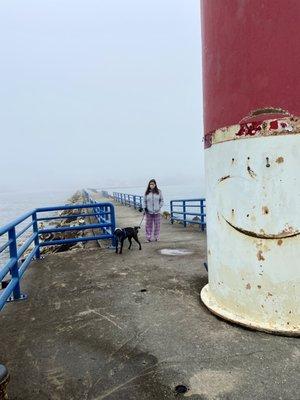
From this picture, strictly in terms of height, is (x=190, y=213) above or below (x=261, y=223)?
below

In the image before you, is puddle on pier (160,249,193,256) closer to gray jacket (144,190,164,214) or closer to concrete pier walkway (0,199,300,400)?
gray jacket (144,190,164,214)

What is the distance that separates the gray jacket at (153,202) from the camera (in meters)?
9.16

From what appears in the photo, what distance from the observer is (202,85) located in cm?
464

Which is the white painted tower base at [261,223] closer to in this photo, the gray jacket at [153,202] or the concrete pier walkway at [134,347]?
the concrete pier walkway at [134,347]

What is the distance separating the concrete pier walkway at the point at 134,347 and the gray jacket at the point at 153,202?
3.30 m

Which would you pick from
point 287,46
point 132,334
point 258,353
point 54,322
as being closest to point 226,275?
point 258,353

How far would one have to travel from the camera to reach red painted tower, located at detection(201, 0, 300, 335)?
3523 mm

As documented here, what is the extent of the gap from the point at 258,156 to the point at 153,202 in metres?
Answer: 5.63

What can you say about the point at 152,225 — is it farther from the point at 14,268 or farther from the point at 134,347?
the point at 134,347

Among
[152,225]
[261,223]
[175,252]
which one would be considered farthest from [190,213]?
[261,223]

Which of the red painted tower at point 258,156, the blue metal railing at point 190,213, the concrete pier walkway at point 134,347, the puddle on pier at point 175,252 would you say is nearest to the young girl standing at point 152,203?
the puddle on pier at point 175,252

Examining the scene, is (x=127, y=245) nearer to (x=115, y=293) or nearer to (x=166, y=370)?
(x=115, y=293)

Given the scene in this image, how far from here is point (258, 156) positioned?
12.1 ft

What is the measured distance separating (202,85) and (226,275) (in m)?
2.39
